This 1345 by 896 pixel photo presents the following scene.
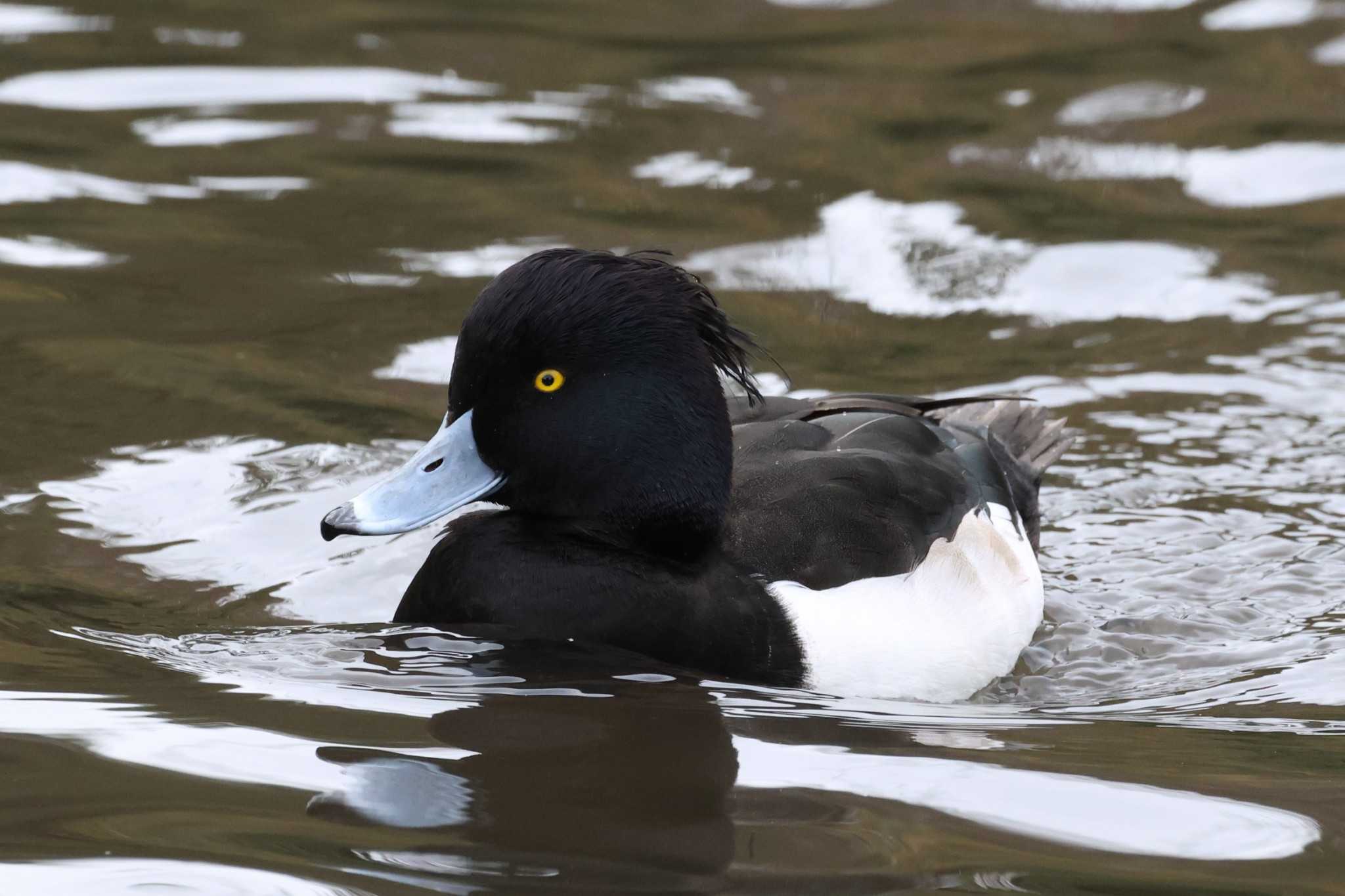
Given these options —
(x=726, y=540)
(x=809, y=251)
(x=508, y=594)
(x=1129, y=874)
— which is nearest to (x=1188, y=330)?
(x=809, y=251)

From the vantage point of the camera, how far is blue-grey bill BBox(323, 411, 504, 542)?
15.9 feet

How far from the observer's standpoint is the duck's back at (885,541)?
5.16 m

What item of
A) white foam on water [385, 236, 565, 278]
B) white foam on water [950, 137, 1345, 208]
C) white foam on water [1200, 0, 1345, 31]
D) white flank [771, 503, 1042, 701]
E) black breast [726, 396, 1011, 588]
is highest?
white foam on water [1200, 0, 1345, 31]

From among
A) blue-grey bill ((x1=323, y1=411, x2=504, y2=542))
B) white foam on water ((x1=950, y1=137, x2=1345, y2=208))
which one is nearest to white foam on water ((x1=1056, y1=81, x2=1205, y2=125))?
white foam on water ((x1=950, y1=137, x2=1345, y2=208))

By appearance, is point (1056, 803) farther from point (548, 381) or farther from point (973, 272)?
point (973, 272)

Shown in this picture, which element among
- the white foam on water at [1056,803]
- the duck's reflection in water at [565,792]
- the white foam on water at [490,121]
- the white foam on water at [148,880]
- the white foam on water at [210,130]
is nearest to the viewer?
the white foam on water at [148,880]

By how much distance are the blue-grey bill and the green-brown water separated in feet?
1.15

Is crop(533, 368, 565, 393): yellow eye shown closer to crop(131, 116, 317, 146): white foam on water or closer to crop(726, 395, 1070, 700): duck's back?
crop(726, 395, 1070, 700): duck's back

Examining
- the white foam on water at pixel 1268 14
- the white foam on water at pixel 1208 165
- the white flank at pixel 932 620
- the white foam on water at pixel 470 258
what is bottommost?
the white flank at pixel 932 620

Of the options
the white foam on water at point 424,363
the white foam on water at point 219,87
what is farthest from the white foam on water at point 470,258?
the white foam on water at point 219,87

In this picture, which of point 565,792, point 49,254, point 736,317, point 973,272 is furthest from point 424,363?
point 565,792

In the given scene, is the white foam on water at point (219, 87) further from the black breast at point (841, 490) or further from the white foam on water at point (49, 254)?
the black breast at point (841, 490)

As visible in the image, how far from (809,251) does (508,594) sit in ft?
14.9

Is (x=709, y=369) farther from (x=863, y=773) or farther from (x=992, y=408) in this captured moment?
(x=992, y=408)
